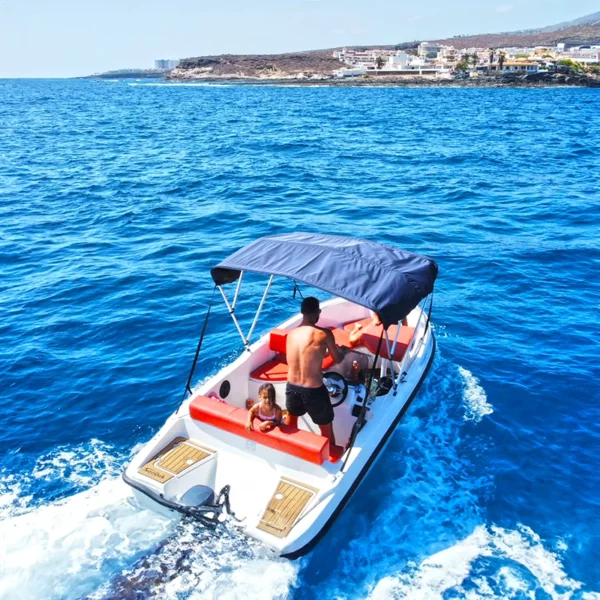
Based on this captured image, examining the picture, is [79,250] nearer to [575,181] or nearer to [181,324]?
[181,324]

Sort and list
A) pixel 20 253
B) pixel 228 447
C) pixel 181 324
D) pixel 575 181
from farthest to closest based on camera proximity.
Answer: pixel 575 181
pixel 20 253
pixel 181 324
pixel 228 447

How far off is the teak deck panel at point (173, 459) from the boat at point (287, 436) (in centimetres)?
1

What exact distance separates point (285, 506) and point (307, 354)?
6.47 ft

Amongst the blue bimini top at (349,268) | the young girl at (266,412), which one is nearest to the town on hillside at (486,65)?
the blue bimini top at (349,268)

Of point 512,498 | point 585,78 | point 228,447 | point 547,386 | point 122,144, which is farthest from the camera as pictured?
point 585,78

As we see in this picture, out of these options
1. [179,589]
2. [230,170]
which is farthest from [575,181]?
[179,589]

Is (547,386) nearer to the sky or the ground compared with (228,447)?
nearer to the ground

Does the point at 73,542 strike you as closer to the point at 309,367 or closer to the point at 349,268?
the point at 309,367

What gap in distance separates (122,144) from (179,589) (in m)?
38.0

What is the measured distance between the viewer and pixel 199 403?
25.9 ft

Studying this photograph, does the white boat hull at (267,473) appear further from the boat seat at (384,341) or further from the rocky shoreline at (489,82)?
the rocky shoreline at (489,82)

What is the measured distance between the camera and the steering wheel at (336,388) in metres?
8.48

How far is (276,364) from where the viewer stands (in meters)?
9.76

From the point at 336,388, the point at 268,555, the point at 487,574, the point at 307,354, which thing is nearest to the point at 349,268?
the point at 307,354
